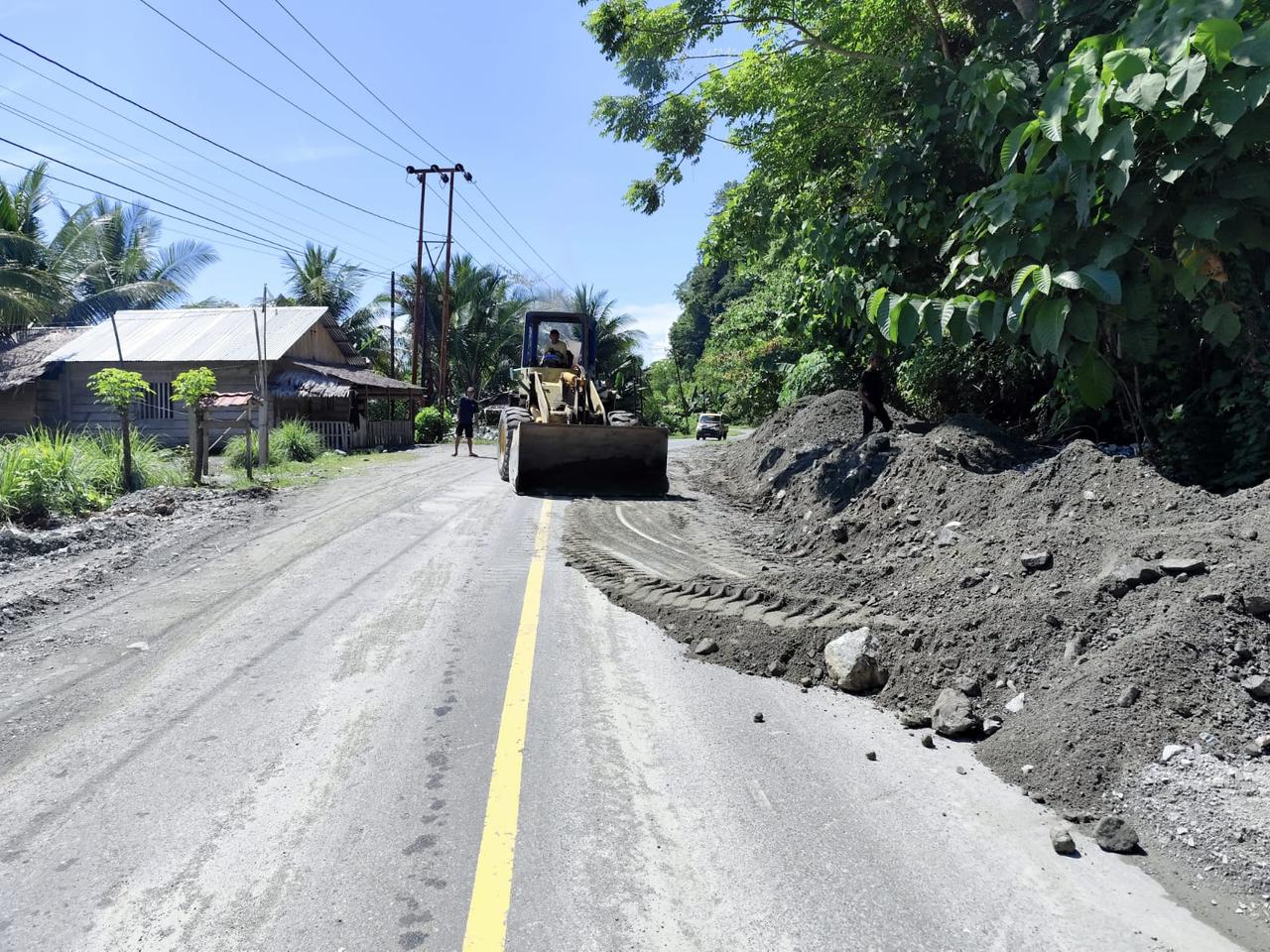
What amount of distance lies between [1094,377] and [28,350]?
33.9 meters

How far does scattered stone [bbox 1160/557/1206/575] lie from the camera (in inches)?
197

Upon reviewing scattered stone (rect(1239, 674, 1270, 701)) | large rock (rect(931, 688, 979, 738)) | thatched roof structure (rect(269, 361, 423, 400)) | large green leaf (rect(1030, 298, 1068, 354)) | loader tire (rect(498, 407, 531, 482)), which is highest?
thatched roof structure (rect(269, 361, 423, 400))

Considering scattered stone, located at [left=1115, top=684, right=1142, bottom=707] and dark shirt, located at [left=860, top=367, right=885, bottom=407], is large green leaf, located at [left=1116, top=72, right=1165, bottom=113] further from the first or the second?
dark shirt, located at [left=860, top=367, right=885, bottom=407]

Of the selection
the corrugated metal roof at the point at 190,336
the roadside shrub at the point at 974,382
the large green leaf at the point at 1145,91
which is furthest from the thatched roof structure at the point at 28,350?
the large green leaf at the point at 1145,91

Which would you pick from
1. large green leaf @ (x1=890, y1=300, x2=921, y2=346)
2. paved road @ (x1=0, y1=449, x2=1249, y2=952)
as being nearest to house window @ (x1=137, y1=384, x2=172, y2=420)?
paved road @ (x1=0, y1=449, x2=1249, y2=952)

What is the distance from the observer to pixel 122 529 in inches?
401

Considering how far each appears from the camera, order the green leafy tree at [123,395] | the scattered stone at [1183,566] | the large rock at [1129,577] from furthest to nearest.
A: the green leafy tree at [123,395] → the large rock at [1129,577] → the scattered stone at [1183,566]

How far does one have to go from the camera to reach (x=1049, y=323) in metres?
6.14

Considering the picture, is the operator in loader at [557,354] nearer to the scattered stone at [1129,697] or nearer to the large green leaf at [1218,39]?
the large green leaf at [1218,39]

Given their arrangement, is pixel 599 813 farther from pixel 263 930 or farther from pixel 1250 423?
pixel 1250 423

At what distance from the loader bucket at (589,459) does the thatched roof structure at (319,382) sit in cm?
1465

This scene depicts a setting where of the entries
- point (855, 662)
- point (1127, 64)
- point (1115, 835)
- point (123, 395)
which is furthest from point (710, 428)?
point (1115, 835)

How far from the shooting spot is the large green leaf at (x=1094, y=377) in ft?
23.4

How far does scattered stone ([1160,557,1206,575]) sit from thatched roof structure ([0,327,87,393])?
3130 cm
